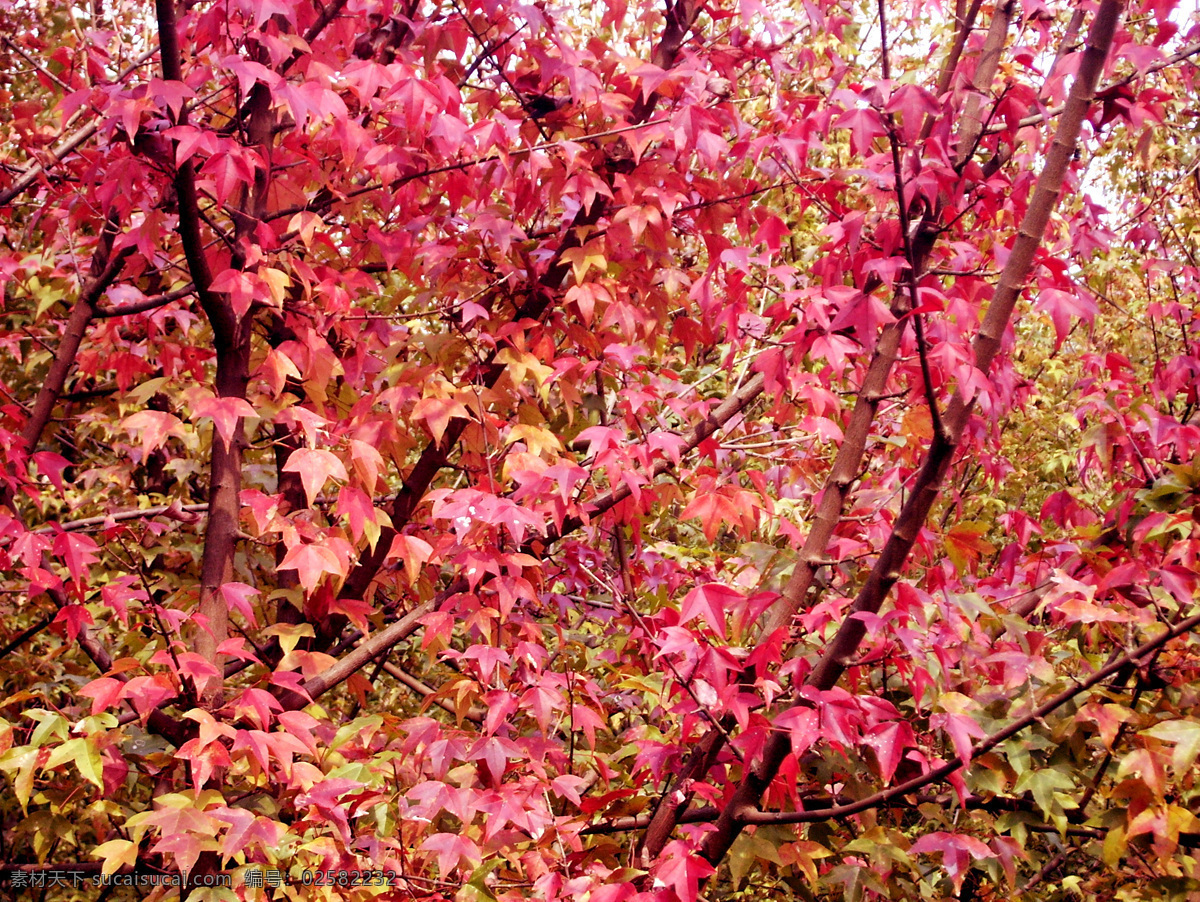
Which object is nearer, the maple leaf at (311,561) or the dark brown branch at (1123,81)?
the dark brown branch at (1123,81)

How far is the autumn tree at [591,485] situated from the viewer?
205 cm

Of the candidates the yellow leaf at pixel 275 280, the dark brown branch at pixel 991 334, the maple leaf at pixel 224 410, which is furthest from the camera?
the yellow leaf at pixel 275 280

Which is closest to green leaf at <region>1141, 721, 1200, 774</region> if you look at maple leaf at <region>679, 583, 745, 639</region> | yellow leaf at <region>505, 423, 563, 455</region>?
maple leaf at <region>679, 583, 745, 639</region>

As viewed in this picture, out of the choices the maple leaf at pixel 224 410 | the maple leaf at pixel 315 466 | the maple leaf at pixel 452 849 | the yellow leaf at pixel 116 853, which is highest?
the maple leaf at pixel 224 410

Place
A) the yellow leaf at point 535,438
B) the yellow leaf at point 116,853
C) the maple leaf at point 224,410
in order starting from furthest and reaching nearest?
1. the yellow leaf at point 535,438
2. the maple leaf at point 224,410
3. the yellow leaf at point 116,853

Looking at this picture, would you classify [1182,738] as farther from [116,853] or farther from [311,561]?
[116,853]

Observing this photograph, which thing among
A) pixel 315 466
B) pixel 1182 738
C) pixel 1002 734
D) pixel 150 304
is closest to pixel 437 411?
pixel 315 466

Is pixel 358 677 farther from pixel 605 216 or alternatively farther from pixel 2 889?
pixel 2 889

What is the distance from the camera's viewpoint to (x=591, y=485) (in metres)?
3.56

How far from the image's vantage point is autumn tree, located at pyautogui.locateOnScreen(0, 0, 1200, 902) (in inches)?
80.7

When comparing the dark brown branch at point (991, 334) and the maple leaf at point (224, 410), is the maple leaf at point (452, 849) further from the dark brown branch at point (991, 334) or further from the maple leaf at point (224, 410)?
the maple leaf at point (224, 410)

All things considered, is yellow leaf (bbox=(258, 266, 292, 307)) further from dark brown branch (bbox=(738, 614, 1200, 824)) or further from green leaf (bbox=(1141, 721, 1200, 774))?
green leaf (bbox=(1141, 721, 1200, 774))

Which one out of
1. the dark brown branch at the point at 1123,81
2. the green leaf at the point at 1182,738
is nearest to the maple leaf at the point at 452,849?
the green leaf at the point at 1182,738

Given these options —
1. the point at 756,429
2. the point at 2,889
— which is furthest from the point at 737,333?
the point at 2,889
